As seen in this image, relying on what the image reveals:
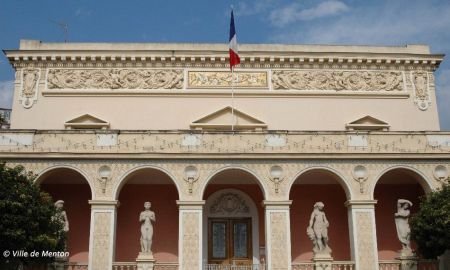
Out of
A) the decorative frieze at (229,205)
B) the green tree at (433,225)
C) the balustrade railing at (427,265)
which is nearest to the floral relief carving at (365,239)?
the green tree at (433,225)

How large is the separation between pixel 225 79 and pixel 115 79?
5037 mm

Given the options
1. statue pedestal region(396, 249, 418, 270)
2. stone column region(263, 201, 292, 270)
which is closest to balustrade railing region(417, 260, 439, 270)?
statue pedestal region(396, 249, 418, 270)

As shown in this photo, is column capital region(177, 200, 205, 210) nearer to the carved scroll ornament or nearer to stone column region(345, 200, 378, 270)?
stone column region(345, 200, 378, 270)

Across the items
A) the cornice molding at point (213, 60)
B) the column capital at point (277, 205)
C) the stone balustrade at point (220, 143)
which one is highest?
the cornice molding at point (213, 60)

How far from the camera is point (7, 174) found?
58.4 feet

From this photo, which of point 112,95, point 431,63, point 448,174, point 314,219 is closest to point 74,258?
point 112,95

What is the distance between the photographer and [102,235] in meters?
19.8

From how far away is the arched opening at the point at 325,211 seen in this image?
22.6m

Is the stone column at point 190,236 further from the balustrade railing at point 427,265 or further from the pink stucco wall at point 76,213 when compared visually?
the balustrade railing at point 427,265

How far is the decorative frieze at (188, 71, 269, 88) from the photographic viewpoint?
25.8 metres

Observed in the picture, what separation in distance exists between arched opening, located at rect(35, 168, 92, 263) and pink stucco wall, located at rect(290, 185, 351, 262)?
27.3 feet

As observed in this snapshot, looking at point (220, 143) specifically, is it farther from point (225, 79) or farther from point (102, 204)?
point (225, 79)

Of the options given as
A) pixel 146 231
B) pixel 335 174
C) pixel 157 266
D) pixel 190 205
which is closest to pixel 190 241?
pixel 190 205

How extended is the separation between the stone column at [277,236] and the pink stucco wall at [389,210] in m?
4.79
